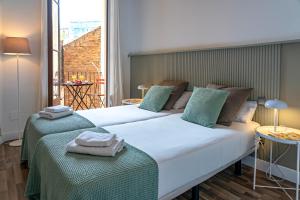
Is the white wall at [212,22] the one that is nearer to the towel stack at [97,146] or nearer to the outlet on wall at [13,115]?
the towel stack at [97,146]

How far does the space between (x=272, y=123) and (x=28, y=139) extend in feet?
8.58

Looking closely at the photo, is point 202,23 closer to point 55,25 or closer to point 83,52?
point 55,25

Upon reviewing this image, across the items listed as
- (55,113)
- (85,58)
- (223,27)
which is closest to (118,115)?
(55,113)

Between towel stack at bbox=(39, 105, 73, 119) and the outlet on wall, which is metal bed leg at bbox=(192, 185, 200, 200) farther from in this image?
the outlet on wall

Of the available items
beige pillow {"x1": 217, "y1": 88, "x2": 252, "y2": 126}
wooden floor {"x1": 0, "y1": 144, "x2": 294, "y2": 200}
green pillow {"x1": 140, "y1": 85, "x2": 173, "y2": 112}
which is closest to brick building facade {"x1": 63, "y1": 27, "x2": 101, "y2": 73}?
green pillow {"x1": 140, "y1": 85, "x2": 173, "y2": 112}

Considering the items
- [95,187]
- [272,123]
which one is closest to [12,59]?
[95,187]

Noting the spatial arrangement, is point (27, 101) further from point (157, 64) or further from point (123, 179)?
point (123, 179)

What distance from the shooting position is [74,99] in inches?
222

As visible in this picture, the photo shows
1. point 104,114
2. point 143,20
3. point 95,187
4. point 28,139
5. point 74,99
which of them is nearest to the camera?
point 95,187

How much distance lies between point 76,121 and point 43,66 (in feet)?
5.50

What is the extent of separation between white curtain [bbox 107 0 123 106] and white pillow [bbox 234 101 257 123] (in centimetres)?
252

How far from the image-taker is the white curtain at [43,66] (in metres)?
3.60

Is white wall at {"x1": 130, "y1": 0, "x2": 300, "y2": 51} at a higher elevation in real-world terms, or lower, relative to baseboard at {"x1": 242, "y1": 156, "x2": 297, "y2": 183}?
higher

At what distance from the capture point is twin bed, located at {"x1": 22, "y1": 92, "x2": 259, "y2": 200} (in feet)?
4.33
